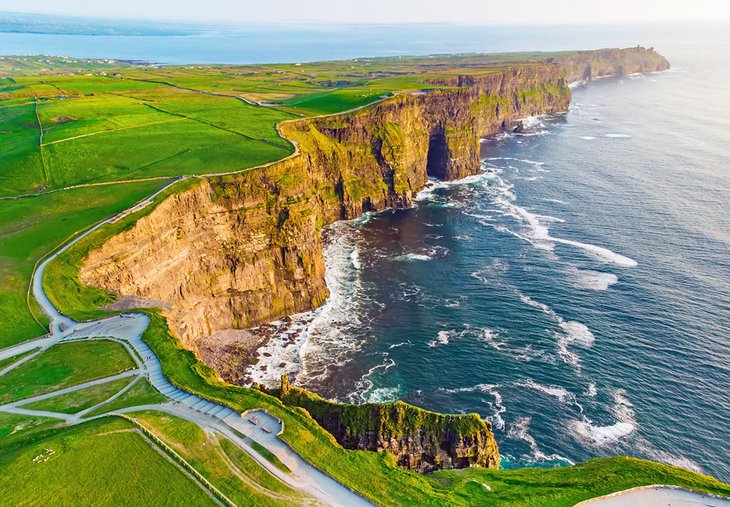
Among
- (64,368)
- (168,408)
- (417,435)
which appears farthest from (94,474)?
(417,435)

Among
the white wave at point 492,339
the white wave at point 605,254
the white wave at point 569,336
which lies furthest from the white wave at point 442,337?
the white wave at point 605,254

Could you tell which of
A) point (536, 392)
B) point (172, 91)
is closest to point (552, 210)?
point (536, 392)

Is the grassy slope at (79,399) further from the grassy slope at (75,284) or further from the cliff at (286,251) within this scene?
the cliff at (286,251)

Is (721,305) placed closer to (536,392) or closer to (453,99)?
(536,392)

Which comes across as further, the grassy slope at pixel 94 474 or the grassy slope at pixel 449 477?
the grassy slope at pixel 449 477

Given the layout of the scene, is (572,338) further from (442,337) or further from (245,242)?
(245,242)

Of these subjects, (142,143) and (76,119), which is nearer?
(142,143)
